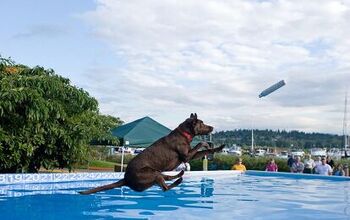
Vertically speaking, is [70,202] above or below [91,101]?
below

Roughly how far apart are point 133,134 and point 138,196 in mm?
5556

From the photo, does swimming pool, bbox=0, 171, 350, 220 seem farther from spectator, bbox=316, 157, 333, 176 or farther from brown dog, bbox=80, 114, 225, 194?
brown dog, bbox=80, 114, 225, 194

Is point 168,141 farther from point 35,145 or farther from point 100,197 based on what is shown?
point 35,145

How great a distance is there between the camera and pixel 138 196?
12.9m

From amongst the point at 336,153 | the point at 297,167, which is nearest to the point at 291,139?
the point at 336,153

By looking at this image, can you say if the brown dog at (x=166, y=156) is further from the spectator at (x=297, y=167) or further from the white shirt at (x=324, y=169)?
the spectator at (x=297, y=167)

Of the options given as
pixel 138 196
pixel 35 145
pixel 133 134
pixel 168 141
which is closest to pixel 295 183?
pixel 133 134

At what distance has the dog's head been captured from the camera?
4566 mm

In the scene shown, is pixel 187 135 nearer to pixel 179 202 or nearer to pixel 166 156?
pixel 166 156

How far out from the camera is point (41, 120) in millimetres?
14023

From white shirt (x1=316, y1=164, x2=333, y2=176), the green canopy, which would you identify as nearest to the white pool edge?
the green canopy

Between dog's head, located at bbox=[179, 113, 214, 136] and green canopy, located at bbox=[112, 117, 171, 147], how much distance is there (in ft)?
44.2

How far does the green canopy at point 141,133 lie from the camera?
18.2 m

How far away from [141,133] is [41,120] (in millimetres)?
5043
